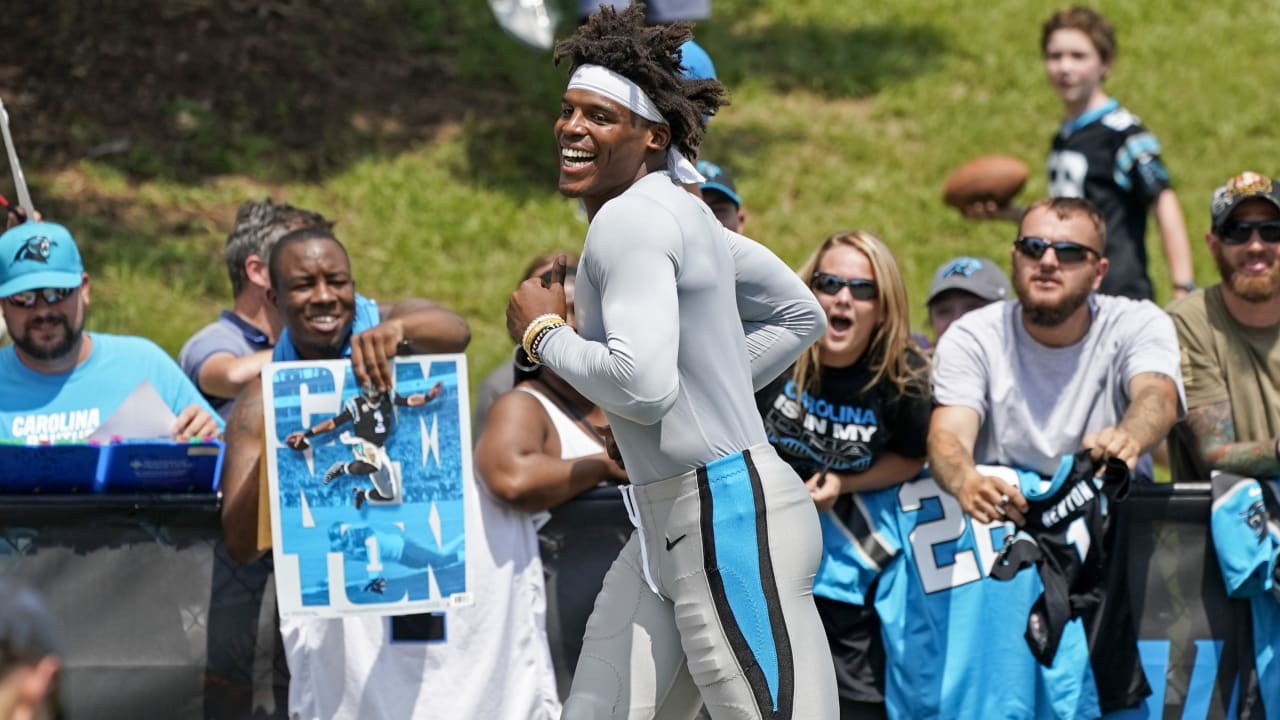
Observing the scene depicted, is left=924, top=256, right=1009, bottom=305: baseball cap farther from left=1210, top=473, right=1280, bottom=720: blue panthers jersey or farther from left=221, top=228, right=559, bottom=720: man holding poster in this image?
left=221, top=228, right=559, bottom=720: man holding poster

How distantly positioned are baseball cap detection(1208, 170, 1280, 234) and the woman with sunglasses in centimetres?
121

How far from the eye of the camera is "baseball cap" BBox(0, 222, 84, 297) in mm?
6023

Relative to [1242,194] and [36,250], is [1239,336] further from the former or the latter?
[36,250]

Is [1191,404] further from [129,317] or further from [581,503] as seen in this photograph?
[129,317]

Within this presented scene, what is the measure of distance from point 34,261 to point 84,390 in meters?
0.50

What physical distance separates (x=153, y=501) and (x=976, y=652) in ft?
9.08

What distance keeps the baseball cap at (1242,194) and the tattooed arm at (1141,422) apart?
74 cm

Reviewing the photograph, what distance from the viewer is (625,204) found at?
3.93 meters

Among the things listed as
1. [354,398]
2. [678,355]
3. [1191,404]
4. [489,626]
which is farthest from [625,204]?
[1191,404]

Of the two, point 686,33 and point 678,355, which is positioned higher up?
point 686,33

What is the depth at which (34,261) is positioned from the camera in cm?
608

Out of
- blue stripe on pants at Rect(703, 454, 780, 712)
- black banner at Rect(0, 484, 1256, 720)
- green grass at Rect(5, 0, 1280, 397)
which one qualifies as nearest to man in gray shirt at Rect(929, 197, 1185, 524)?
black banner at Rect(0, 484, 1256, 720)

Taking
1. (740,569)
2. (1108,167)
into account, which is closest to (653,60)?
(740,569)

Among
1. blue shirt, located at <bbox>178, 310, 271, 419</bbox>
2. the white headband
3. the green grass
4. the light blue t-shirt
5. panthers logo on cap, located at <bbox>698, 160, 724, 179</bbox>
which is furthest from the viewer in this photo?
the green grass
